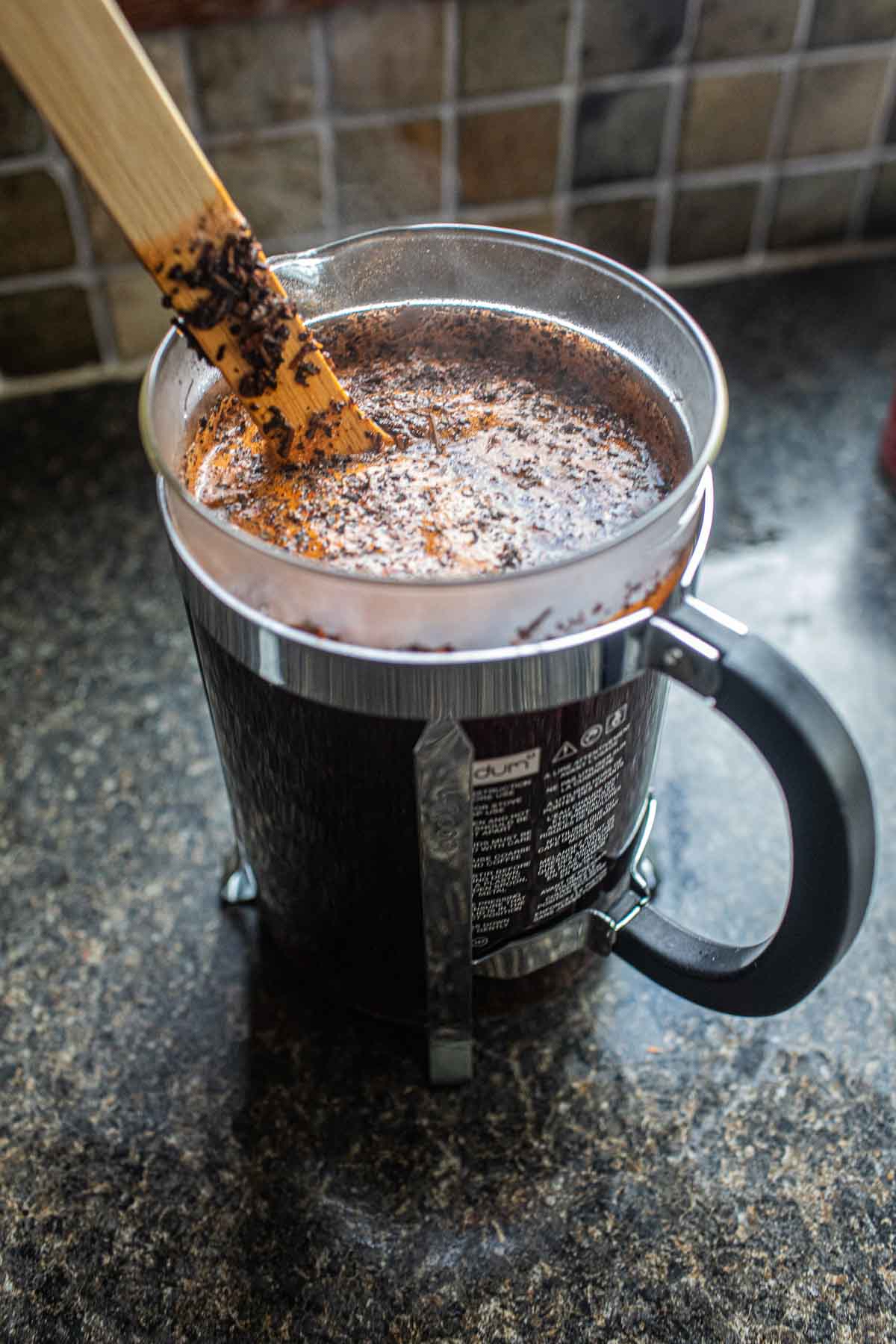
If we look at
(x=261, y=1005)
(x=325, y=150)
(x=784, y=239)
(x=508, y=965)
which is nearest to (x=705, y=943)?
(x=508, y=965)

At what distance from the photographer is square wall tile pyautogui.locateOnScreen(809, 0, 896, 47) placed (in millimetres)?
961

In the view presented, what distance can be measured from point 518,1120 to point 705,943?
0.14 m

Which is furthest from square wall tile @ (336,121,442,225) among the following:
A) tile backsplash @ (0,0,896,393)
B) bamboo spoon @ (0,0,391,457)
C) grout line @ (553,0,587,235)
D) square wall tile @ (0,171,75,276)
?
bamboo spoon @ (0,0,391,457)

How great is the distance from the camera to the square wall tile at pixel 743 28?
0.94 m

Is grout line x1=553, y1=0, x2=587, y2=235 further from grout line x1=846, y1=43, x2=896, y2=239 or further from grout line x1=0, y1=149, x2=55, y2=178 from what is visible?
grout line x1=0, y1=149, x2=55, y2=178

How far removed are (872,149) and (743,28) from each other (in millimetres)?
183

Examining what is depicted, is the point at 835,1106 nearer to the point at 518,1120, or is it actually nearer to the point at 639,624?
the point at 518,1120

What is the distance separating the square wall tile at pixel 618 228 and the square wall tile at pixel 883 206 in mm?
219

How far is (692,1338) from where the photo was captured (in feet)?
1.72

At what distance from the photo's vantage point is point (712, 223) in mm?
1066

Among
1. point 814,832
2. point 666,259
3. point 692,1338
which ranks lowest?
point 692,1338

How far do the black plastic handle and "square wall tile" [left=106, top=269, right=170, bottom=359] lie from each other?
2.15 feet

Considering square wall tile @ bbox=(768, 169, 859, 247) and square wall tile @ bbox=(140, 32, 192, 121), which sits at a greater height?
square wall tile @ bbox=(140, 32, 192, 121)

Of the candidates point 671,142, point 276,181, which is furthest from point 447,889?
point 671,142
